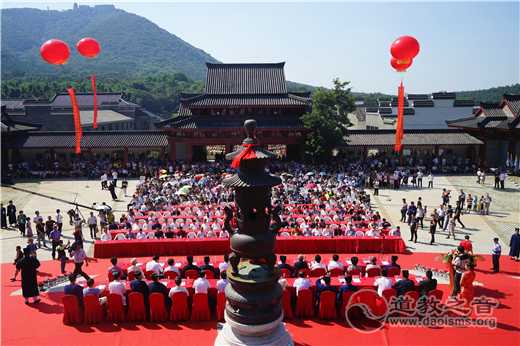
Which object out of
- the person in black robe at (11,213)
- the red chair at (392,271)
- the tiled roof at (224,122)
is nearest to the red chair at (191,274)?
the red chair at (392,271)

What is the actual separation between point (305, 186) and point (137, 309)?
15.3 m

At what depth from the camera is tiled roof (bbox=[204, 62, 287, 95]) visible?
126 feet

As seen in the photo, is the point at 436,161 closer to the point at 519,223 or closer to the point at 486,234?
the point at 519,223

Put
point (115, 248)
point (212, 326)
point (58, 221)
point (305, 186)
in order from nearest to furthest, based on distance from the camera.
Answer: point (212, 326)
point (115, 248)
point (58, 221)
point (305, 186)

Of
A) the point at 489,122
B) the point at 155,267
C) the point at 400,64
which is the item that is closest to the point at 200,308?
the point at 155,267

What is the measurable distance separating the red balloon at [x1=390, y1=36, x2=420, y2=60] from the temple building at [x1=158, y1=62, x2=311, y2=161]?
1729 centimetres

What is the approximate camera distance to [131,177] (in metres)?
31.1

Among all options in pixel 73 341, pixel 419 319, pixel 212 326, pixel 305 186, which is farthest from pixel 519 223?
→ pixel 73 341

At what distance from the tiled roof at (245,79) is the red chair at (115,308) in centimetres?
2974

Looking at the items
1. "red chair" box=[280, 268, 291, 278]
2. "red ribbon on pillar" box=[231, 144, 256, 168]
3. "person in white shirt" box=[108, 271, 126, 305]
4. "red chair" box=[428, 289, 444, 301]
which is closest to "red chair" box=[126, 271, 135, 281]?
"person in white shirt" box=[108, 271, 126, 305]

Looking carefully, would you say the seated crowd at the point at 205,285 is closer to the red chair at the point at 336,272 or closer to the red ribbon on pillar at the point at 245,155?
the red chair at the point at 336,272

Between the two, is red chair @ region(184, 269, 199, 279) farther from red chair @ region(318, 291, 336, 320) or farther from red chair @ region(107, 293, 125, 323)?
red chair @ region(318, 291, 336, 320)

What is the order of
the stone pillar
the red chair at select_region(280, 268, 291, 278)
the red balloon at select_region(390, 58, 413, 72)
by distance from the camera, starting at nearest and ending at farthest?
the stone pillar → the red chair at select_region(280, 268, 291, 278) → the red balloon at select_region(390, 58, 413, 72)

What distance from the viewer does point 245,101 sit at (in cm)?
3534
